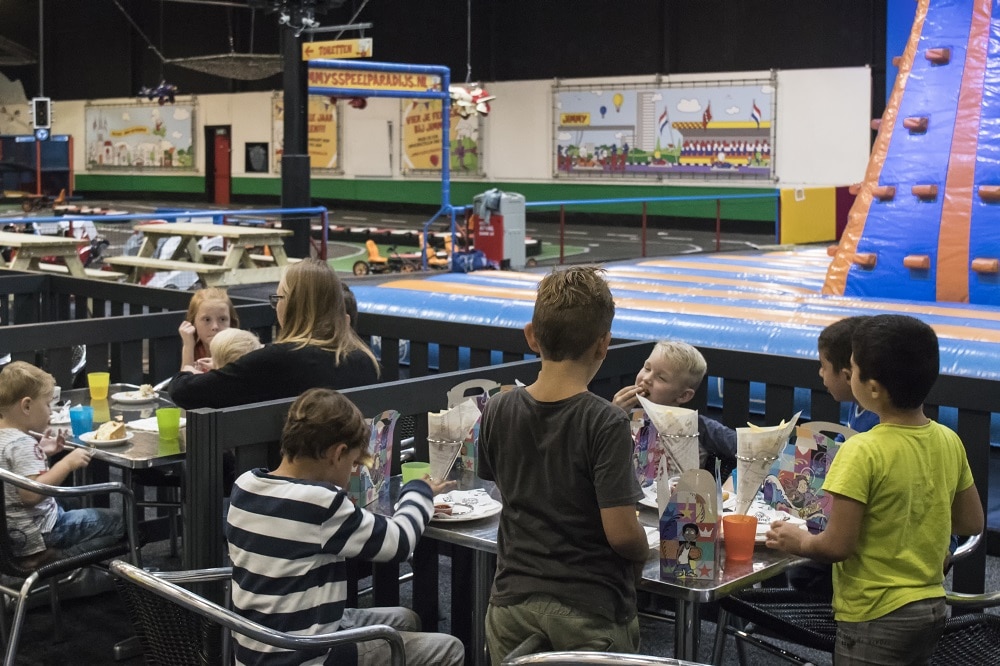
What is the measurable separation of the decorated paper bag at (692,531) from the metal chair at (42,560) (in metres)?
1.64

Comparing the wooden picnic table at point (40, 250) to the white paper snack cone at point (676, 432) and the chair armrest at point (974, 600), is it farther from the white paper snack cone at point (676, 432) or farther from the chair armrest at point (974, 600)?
the chair armrest at point (974, 600)

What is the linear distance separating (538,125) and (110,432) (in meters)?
21.4

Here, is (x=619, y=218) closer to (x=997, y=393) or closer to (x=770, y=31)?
(x=770, y=31)

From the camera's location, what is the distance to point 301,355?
141 inches

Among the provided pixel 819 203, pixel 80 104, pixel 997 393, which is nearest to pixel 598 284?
pixel 997 393

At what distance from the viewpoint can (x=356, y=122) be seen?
27297mm

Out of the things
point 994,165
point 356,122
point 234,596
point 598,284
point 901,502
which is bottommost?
point 234,596

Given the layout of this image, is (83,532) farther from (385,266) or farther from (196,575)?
(385,266)

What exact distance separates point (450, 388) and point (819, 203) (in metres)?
11.9

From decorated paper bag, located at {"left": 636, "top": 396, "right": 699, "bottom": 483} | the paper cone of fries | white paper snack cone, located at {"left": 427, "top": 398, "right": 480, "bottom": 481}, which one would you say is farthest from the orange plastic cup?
white paper snack cone, located at {"left": 427, "top": 398, "right": 480, "bottom": 481}

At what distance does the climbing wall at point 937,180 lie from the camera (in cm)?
705

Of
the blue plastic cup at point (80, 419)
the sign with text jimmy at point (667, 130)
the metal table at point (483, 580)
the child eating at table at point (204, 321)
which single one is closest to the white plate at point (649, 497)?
the metal table at point (483, 580)

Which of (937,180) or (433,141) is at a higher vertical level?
(433,141)

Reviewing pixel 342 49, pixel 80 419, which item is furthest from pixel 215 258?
pixel 80 419
